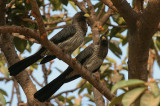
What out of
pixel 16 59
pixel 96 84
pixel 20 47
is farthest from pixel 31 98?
pixel 20 47

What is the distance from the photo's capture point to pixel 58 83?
3865 mm

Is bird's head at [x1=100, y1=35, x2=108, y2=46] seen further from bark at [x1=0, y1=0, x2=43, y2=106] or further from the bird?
bark at [x1=0, y1=0, x2=43, y2=106]

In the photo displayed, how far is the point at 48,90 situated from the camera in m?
3.64

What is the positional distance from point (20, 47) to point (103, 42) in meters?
1.34

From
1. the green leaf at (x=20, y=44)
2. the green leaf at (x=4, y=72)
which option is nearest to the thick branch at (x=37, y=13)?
the green leaf at (x=20, y=44)

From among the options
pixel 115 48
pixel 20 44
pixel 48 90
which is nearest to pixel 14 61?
pixel 48 90

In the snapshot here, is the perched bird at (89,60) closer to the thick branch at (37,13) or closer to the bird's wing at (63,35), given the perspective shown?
the bird's wing at (63,35)

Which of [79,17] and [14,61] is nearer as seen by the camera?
[14,61]

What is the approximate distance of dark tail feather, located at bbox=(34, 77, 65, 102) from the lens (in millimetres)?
3307

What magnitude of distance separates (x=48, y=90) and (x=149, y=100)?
2198 millimetres

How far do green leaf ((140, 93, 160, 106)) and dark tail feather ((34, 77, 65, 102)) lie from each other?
6.14 ft

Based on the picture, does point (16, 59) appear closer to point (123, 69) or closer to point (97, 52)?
point (97, 52)

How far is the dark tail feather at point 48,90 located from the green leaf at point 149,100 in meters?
Result: 1.87

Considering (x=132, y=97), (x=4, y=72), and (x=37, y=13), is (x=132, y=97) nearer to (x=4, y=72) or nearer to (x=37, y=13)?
(x=37, y=13)
